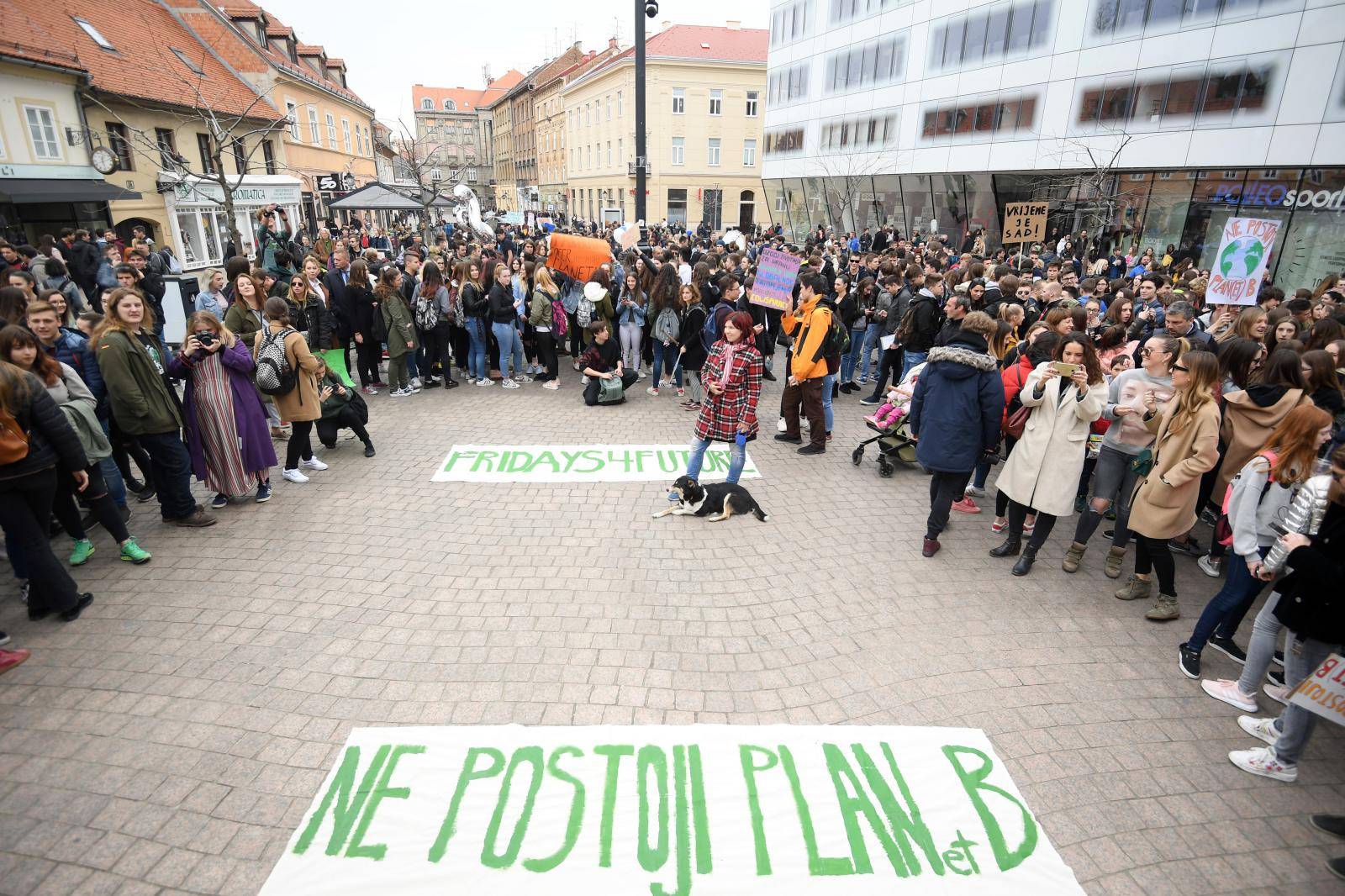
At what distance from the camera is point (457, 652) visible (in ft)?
14.5

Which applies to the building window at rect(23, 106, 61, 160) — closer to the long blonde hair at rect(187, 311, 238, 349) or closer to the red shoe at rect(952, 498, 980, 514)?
the long blonde hair at rect(187, 311, 238, 349)

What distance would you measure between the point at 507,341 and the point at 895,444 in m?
6.40

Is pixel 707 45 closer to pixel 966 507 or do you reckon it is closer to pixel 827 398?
pixel 827 398

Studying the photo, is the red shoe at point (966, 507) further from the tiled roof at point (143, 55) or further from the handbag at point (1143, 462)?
the tiled roof at point (143, 55)

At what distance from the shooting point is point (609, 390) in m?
10.0

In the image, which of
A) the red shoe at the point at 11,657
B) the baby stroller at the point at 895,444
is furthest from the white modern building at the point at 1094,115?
the red shoe at the point at 11,657

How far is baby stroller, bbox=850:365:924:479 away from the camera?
7.70 meters

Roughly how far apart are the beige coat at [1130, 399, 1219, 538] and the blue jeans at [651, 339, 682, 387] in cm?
704

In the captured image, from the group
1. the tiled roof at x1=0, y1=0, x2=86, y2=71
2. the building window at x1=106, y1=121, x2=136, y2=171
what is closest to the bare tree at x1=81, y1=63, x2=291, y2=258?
the building window at x1=106, y1=121, x2=136, y2=171

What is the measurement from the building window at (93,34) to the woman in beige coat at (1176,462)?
3146 cm

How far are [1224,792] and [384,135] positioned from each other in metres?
66.6

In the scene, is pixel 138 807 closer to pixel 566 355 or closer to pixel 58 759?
pixel 58 759

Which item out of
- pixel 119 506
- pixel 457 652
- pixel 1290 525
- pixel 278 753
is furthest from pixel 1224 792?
pixel 119 506

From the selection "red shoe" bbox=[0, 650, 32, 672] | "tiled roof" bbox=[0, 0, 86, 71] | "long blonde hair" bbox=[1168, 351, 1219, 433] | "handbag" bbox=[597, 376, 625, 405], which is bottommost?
"red shoe" bbox=[0, 650, 32, 672]
